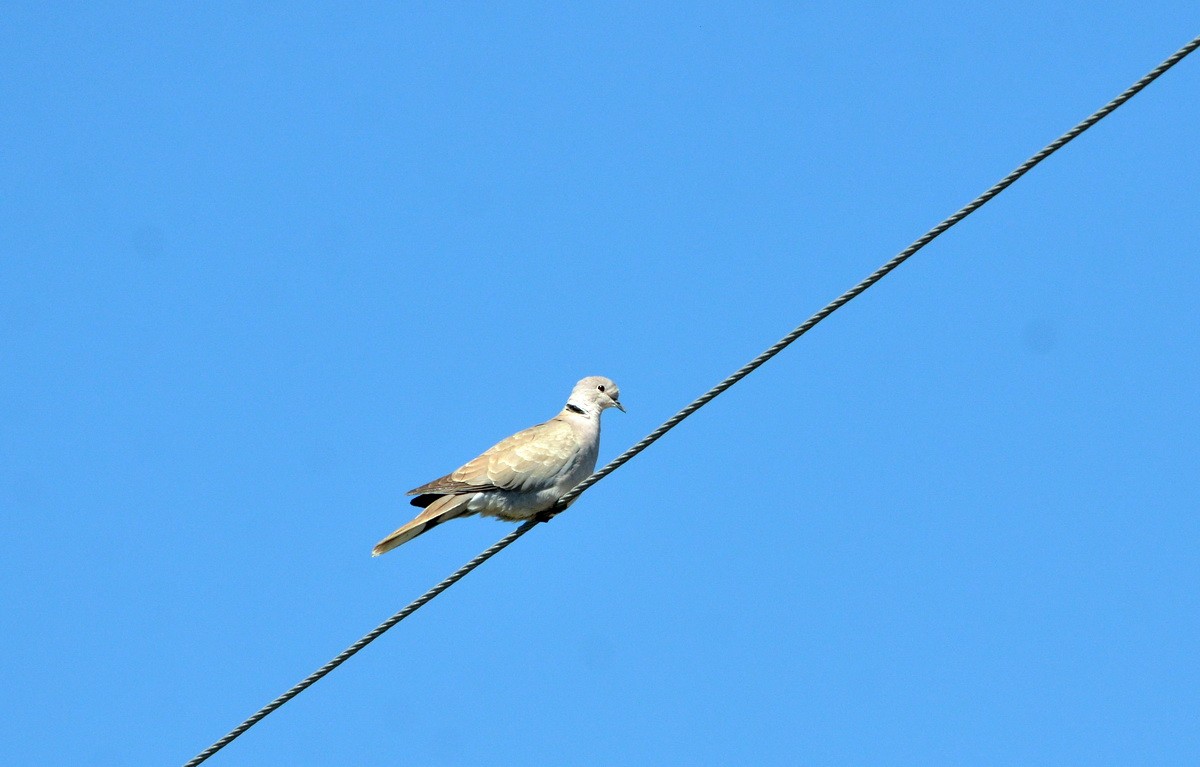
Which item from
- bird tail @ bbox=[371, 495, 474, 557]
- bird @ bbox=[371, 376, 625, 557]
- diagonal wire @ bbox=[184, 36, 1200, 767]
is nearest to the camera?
diagonal wire @ bbox=[184, 36, 1200, 767]

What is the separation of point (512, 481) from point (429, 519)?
559mm

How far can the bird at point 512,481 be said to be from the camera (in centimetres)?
848

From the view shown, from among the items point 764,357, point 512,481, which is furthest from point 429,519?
point 764,357

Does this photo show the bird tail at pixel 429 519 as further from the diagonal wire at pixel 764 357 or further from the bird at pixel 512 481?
the diagonal wire at pixel 764 357

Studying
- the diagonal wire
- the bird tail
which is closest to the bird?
the bird tail

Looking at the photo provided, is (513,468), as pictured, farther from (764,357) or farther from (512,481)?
(764,357)

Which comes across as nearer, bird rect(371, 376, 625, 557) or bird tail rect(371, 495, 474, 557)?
bird tail rect(371, 495, 474, 557)

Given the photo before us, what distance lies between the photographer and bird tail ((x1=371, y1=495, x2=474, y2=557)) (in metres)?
8.16

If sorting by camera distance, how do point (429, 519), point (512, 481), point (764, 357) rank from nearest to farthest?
point (764, 357) → point (429, 519) → point (512, 481)

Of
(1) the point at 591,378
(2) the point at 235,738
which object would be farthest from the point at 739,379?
(1) the point at 591,378

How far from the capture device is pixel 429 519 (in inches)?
329

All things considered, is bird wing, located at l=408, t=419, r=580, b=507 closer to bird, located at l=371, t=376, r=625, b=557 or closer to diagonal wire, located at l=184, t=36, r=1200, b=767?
bird, located at l=371, t=376, r=625, b=557

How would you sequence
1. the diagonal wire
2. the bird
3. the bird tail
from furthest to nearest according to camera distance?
the bird < the bird tail < the diagonal wire

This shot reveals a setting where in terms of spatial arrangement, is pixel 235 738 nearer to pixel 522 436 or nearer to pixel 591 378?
pixel 522 436
